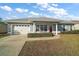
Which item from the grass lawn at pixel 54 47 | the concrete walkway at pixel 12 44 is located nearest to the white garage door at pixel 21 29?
the concrete walkway at pixel 12 44

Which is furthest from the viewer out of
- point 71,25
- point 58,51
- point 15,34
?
point 71,25

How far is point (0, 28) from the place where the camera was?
564 inches

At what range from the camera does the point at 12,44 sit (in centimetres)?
1137

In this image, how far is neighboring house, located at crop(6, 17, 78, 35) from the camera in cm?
1352

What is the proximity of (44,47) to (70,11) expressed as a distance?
2657mm

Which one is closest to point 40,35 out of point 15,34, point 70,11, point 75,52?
point 15,34

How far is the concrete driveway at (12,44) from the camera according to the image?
32.8ft

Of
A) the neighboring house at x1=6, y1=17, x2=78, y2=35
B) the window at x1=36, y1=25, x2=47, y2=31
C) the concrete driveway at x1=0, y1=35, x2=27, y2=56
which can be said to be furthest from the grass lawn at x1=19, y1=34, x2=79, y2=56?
the window at x1=36, y1=25, x2=47, y2=31

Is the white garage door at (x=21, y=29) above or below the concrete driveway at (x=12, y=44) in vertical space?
above

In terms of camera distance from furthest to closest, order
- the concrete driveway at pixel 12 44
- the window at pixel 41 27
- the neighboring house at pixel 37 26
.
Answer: the window at pixel 41 27 → the neighboring house at pixel 37 26 → the concrete driveway at pixel 12 44

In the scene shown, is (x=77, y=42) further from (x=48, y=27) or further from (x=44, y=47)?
(x=48, y=27)

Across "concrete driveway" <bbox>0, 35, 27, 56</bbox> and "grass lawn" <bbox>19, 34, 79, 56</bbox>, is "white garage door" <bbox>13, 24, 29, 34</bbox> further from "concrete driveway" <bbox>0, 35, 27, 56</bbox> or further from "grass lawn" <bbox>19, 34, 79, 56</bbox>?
"grass lawn" <bbox>19, 34, 79, 56</bbox>

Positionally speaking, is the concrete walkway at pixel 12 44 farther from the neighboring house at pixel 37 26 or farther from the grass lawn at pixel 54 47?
the neighboring house at pixel 37 26

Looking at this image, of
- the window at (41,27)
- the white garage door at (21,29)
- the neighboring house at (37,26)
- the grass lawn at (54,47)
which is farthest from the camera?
the window at (41,27)
